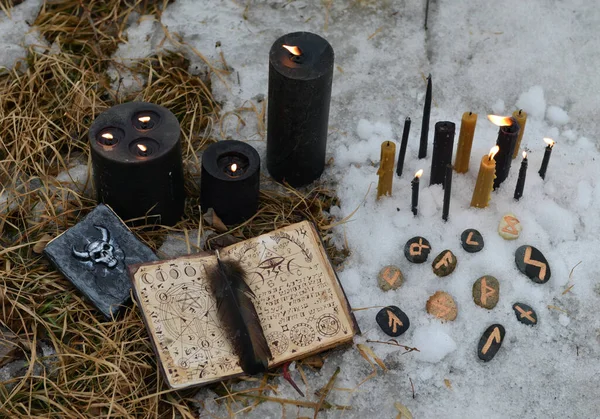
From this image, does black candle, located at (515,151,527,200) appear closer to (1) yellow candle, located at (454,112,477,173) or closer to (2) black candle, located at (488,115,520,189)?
(2) black candle, located at (488,115,520,189)

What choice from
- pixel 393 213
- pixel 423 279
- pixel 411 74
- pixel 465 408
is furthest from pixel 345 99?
pixel 465 408

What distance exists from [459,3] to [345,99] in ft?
2.27

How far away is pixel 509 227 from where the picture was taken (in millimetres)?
2533

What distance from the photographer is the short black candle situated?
251cm

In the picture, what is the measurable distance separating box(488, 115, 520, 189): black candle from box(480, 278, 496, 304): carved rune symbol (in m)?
0.43

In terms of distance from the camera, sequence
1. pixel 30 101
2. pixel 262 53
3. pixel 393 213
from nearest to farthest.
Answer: pixel 393 213 → pixel 30 101 → pixel 262 53

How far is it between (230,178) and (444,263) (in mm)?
719

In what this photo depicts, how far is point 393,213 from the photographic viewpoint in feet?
8.54

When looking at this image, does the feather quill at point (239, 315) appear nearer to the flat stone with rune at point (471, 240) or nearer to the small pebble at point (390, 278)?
the small pebble at point (390, 278)

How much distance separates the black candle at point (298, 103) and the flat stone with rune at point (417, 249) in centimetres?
43

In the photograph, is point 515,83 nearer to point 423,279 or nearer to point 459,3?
point 459,3

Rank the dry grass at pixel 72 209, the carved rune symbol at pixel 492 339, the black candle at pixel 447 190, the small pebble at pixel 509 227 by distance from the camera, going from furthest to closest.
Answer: the small pebble at pixel 509 227 < the black candle at pixel 447 190 < the carved rune symbol at pixel 492 339 < the dry grass at pixel 72 209

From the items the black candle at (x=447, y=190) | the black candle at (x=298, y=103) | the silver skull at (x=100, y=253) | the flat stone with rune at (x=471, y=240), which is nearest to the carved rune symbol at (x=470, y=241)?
the flat stone with rune at (x=471, y=240)

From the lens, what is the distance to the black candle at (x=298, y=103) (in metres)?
2.42
